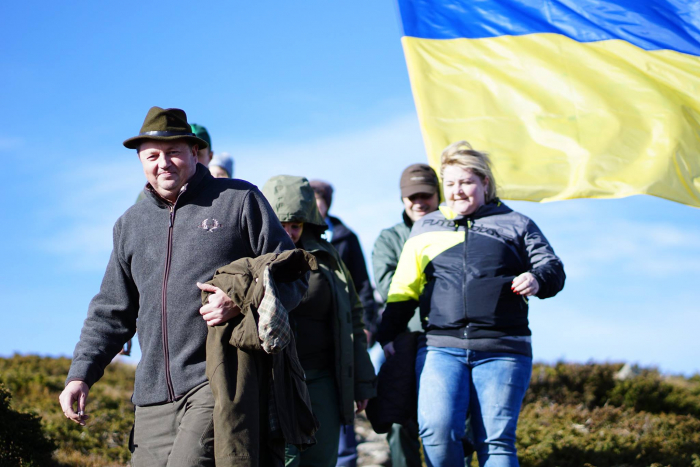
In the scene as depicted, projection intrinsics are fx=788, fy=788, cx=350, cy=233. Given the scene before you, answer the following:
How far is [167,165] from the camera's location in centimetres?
384

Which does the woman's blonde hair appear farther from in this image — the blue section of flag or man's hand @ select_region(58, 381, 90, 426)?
man's hand @ select_region(58, 381, 90, 426)

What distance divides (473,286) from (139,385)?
2.07 m

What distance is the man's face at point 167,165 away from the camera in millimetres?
3844

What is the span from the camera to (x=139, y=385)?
3.77 m

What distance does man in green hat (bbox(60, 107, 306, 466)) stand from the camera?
11.9ft

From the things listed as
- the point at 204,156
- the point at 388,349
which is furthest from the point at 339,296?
the point at 204,156

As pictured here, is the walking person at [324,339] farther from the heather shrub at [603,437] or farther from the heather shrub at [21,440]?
the heather shrub at [603,437]

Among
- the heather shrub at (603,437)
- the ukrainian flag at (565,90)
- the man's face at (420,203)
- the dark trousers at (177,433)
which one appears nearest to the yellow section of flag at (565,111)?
the ukrainian flag at (565,90)

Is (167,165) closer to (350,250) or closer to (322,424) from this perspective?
(322,424)

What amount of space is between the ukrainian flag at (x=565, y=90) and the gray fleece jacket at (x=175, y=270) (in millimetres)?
2386

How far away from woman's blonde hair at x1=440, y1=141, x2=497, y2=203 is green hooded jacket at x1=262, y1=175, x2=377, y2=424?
3.04 ft

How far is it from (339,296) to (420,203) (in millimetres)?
1559

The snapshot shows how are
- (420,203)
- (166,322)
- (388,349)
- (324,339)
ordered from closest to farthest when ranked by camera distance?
1. (166,322)
2. (324,339)
3. (388,349)
4. (420,203)

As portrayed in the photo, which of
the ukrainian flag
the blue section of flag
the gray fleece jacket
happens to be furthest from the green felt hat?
the blue section of flag
